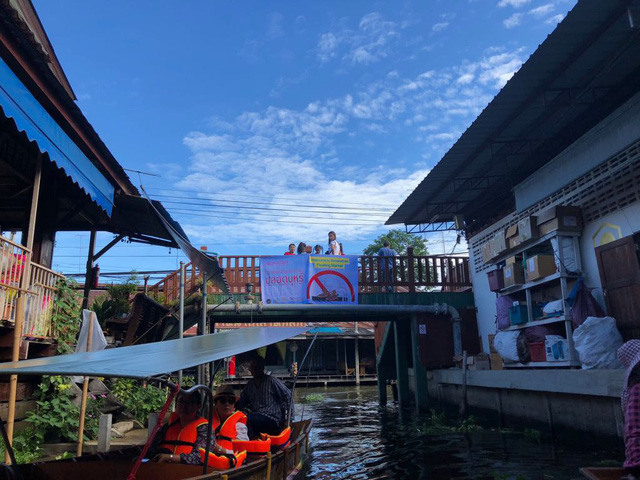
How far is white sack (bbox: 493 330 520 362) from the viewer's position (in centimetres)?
1176

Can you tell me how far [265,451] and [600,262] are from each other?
7995 mm

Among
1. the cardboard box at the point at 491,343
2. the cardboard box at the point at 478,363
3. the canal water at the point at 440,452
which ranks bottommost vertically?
the canal water at the point at 440,452

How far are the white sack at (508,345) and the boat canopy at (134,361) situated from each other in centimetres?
815

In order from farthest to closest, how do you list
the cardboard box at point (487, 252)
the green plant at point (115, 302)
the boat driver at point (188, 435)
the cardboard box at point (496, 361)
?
the cardboard box at point (487, 252) → the cardboard box at point (496, 361) → the green plant at point (115, 302) → the boat driver at point (188, 435)

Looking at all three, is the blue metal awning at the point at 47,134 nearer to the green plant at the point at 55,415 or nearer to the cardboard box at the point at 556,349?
the green plant at the point at 55,415

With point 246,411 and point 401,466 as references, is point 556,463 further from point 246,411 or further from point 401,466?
point 246,411

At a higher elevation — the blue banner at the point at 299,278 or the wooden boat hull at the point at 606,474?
the blue banner at the point at 299,278

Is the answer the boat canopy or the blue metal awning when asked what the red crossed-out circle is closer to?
the blue metal awning

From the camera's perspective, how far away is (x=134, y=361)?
391 cm

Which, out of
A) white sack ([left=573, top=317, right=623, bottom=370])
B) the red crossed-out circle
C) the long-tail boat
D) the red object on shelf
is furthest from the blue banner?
the long-tail boat

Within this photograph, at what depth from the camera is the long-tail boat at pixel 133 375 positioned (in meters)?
3.46

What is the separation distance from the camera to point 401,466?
846cm

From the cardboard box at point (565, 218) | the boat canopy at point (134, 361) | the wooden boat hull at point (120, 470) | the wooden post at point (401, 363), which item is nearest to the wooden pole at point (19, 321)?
the wooden boat hull at point (120, 470)

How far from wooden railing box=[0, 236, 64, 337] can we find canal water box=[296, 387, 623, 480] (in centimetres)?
489
